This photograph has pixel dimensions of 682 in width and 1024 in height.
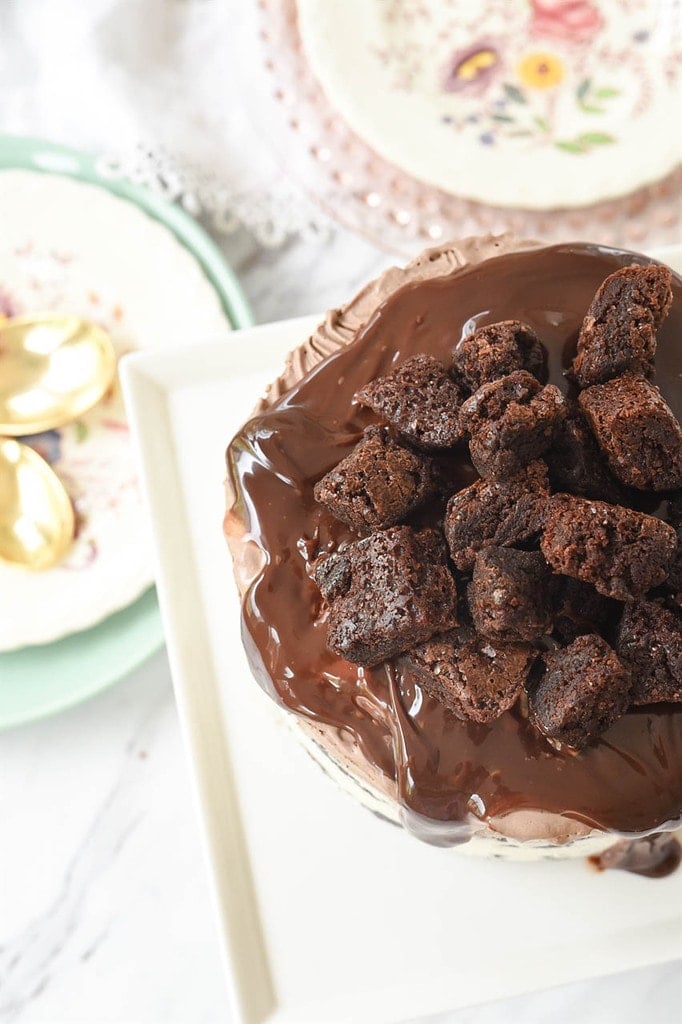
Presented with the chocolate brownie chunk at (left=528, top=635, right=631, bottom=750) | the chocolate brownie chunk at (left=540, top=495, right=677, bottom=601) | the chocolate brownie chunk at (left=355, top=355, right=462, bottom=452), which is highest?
the chocolate brownie chunk at (left=355, top=355, right=462, bottom=452)

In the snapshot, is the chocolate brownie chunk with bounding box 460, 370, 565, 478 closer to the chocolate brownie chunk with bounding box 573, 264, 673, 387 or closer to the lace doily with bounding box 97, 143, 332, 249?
the chocolate brownie chunk with bounding box 573, 264, 673, 387

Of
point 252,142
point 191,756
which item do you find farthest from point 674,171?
point 191,756

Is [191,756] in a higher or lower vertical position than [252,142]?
lower

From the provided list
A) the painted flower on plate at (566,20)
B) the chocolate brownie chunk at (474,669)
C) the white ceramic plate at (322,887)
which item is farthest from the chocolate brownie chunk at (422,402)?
the painted flower on plate at (566,20)

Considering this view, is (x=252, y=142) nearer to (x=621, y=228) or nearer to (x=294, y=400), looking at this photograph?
(x=621, y=228)

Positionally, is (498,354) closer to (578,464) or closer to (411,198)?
(578,464)

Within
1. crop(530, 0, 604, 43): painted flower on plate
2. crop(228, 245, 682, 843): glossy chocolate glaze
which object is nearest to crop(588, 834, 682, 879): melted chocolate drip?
crop(228, 245, 682, 843): glossy chocolate glaze
